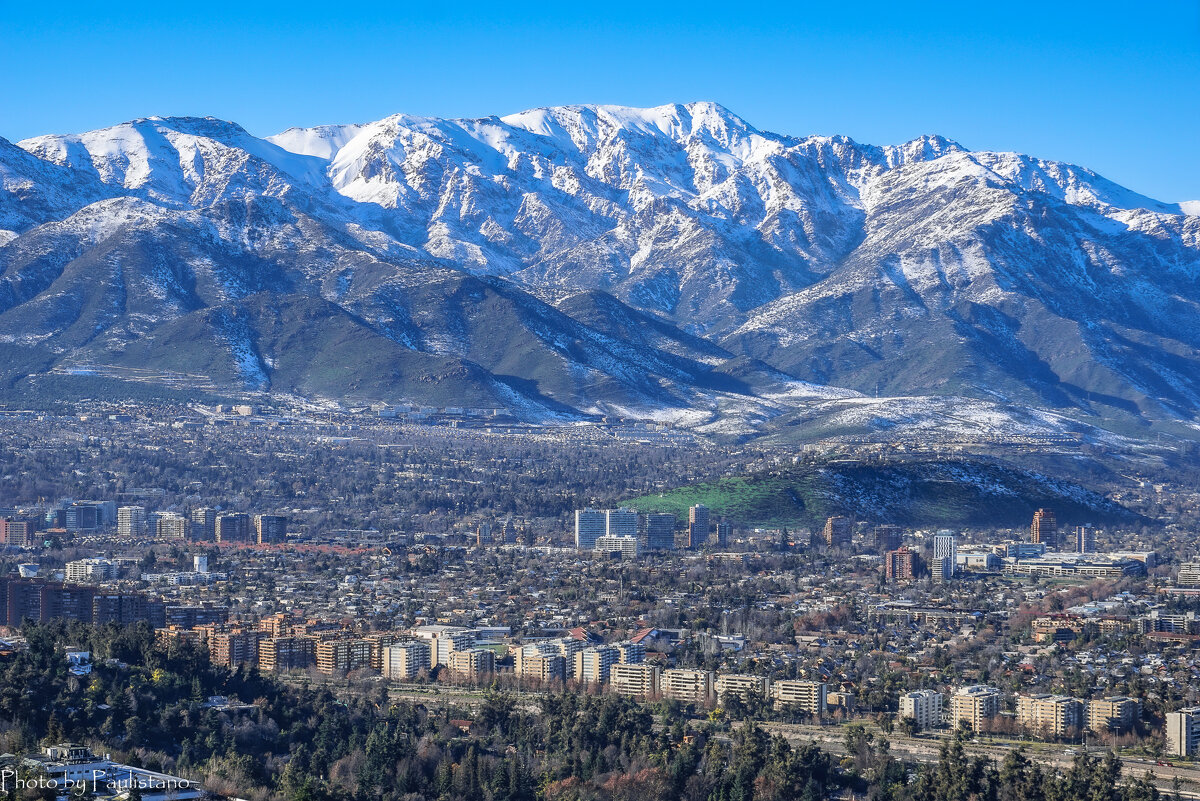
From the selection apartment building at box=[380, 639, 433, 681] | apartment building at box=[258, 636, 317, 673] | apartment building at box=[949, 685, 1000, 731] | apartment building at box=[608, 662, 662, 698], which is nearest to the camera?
apartment building at box=[949, 685, 1000, 731]

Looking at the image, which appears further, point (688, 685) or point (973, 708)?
point (688, 685)

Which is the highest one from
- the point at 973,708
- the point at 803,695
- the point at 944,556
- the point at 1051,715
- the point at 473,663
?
the point at 944,556

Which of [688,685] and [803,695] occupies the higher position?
[688,685]

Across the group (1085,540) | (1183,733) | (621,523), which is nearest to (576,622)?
(1183,733)

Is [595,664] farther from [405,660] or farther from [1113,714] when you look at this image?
[1113,714]

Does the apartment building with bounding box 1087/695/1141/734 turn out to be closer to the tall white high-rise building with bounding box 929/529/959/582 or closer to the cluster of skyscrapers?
Answer: the tall white high-rise building with bounding box 929/529/959/582

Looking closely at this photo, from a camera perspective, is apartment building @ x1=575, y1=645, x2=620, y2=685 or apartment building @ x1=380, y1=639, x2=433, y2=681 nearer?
apartment building @ x1=575, y1=645, x2=620, y2=685

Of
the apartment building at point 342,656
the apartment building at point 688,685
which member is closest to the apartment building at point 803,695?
the apartment building at point 688,685

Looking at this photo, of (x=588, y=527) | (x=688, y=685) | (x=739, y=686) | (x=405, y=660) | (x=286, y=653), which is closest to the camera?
(x=739, y=686)

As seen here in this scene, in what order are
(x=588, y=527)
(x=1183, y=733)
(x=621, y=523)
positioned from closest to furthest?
(x=1183, y=733)
(x=588, y=527)
(x=621, y=523)

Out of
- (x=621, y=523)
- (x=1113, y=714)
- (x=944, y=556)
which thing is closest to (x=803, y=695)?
(x=1113, y=714)

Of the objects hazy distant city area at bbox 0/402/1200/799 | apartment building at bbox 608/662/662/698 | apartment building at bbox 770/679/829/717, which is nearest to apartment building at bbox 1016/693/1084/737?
hazy distant city area at bbox 0/402/1200/799
